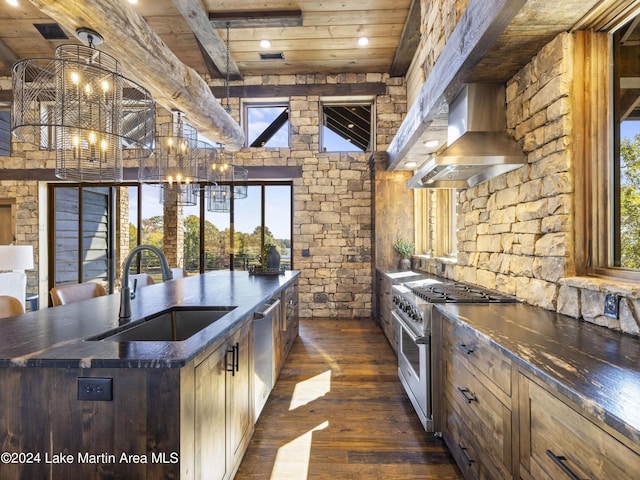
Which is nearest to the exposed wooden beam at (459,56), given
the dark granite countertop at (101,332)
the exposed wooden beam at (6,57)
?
the dark granite countertop at (101,332)

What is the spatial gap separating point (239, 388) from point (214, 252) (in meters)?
4.59

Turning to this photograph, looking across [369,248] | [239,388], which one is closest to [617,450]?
[239,388]

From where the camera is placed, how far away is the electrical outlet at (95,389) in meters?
1.13

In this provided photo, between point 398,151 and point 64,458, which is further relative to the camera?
point 398,151

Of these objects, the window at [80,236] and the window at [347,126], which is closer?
the window at [347,126]

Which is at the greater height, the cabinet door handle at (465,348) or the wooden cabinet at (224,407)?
the cabinet door handle at (465,348)

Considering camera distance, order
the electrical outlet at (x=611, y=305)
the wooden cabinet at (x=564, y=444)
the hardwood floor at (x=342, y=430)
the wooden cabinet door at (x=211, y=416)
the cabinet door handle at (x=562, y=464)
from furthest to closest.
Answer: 1. the hardwood floor at (x=342, y=430)
2. the electrical outlet at (x=611, y=305)
3. the wooden cabinet door at (x=211, y=416)
4. the cabinet door handle at (x=562, y=464)
5. the wooden cabinet at (x=564, y=444)

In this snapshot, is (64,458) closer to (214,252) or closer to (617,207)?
(617,207)

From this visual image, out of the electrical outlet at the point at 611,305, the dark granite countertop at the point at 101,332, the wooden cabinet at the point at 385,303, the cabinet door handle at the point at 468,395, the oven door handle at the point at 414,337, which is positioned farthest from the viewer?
the wooden cabinet at the point at 385,303

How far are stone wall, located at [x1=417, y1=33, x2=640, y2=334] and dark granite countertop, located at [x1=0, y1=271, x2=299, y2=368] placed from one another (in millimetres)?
1792

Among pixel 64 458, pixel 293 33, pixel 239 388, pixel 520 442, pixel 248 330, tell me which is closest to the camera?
pixel 64 458

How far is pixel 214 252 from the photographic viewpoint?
612 cm

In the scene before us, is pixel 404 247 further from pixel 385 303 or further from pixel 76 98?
pixel 76 98

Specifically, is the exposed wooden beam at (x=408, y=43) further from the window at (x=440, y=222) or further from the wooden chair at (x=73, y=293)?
the wooden chair at (x=73, y=293)
